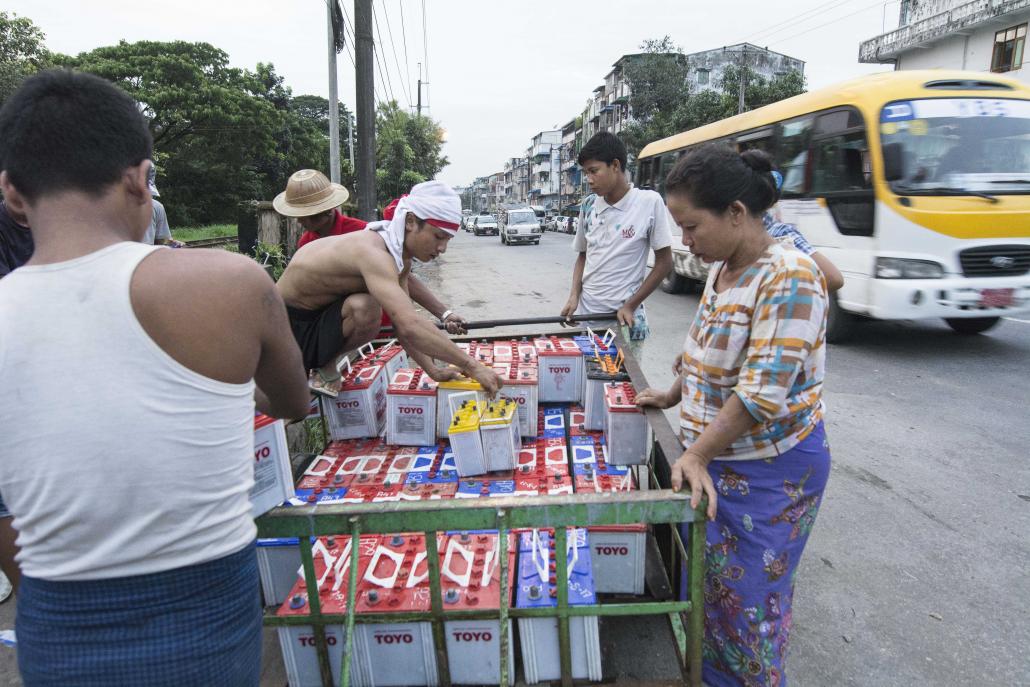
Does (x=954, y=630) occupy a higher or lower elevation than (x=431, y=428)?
lower

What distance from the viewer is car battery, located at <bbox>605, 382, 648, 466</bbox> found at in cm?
251

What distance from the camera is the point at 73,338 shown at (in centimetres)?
96

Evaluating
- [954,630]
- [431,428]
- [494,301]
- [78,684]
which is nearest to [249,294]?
[78,684]

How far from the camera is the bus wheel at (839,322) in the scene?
689 cm

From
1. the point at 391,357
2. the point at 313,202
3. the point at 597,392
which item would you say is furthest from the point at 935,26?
the point at 391,357

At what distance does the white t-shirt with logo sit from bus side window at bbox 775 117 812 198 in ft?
15.9

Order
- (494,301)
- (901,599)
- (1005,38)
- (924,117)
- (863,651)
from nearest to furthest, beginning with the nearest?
(863,651)
(901,599)
(924,117)
(494,301)
(1005,38)

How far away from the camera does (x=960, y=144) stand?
616cm

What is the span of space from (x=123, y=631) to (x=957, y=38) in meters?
33.3

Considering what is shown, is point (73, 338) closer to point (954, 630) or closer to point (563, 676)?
point (563, 676)

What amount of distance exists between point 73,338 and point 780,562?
1777mm

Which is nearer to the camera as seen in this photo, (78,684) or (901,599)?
(78,684)

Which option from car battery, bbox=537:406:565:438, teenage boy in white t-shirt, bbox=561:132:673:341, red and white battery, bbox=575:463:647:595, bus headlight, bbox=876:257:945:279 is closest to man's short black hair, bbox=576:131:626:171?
teenage boy in white t-shirt, bbox=561:132:673:341

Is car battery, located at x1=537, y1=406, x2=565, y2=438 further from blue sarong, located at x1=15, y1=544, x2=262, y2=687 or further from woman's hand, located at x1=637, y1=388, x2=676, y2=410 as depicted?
blue sarong, located at x1=15, y1=544, x2=262, y2=687
